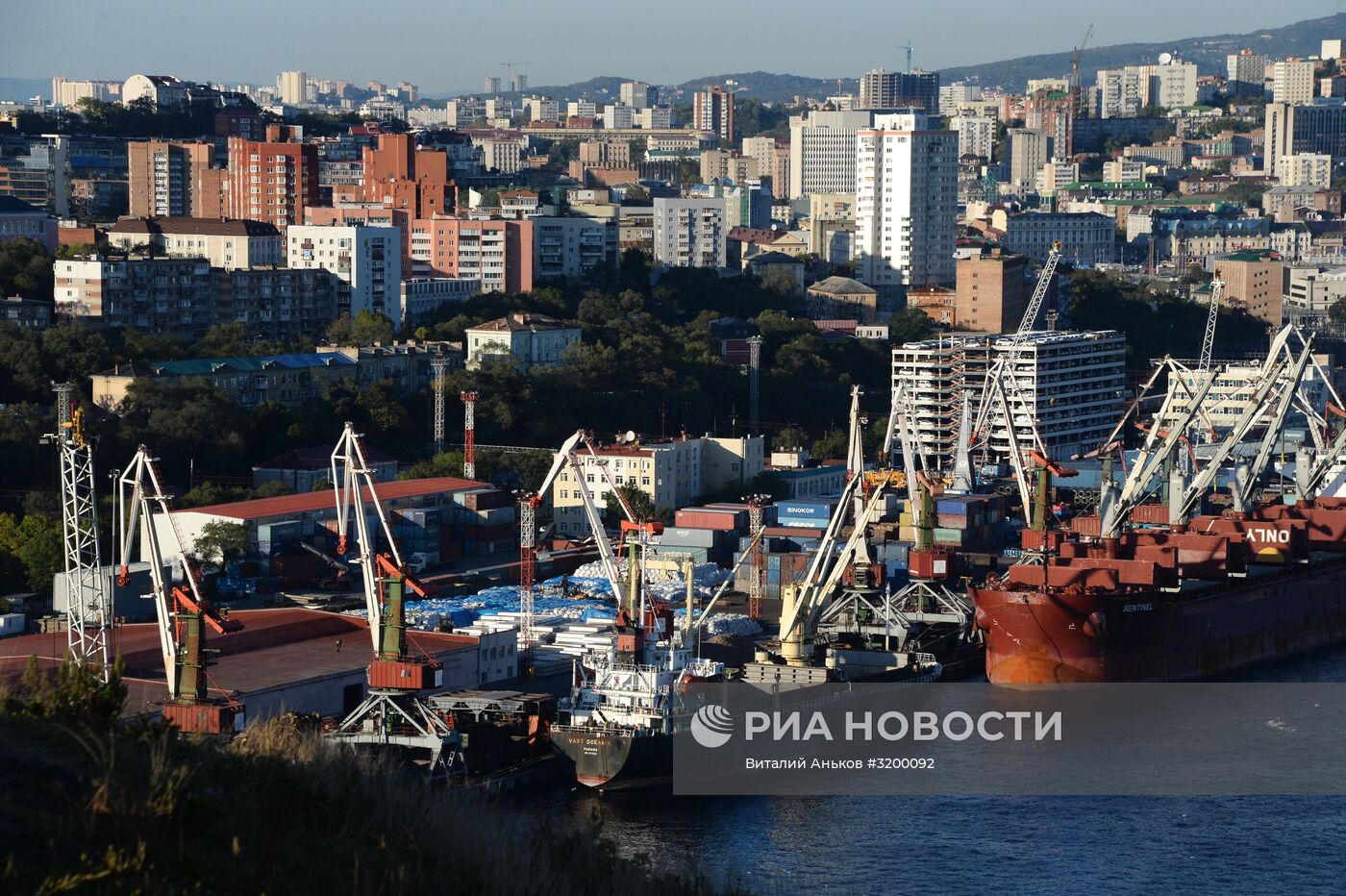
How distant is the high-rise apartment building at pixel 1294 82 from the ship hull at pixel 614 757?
70772 mm

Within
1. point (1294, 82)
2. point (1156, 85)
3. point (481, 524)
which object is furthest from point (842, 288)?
point (1156, 85)

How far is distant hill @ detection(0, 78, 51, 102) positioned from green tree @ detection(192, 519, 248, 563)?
3221 inches

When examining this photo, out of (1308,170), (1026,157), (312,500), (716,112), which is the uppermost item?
(716,112)

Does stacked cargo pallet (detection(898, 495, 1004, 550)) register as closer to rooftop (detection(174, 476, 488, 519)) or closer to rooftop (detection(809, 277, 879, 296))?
rooftop (detection(174, 476, 488, 519))

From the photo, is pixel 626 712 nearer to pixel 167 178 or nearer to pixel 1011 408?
pixel 1011 408

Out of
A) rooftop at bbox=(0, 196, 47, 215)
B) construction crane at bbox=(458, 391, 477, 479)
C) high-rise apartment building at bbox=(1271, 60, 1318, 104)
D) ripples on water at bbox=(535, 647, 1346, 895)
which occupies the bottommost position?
ripples on water at bbox=(535, 647, 1346, 895)

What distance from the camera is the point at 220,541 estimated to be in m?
16.9

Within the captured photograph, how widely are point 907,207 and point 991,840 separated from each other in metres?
30.2

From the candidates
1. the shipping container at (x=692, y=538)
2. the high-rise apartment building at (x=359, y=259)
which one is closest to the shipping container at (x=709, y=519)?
the shipping container at (x=692, y=538)

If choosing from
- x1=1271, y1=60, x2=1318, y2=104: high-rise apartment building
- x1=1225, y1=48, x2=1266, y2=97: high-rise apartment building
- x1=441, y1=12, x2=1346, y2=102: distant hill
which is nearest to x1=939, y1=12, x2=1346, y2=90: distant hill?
x1=441, y1=12, x2=1346, y2=102: distant hill

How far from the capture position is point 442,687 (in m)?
12.8

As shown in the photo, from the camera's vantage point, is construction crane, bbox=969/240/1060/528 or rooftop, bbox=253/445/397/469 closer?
rooftop, bbox=253/445/397/469

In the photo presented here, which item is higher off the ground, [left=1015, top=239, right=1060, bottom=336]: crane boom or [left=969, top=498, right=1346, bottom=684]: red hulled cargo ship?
[left=1015, top=239, right=1060, bottom=336]: crane boom

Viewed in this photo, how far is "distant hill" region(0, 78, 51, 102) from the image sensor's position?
322ft
